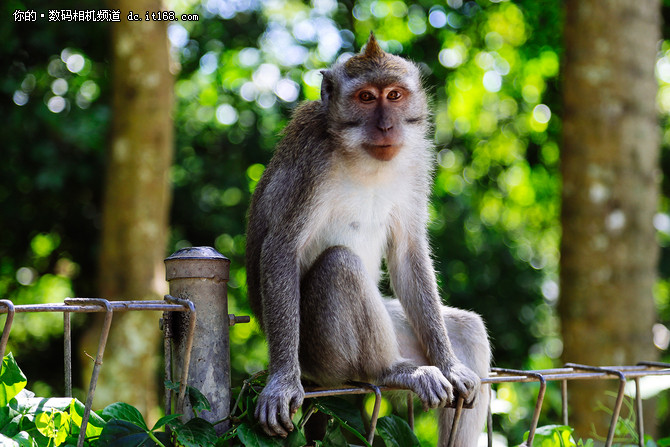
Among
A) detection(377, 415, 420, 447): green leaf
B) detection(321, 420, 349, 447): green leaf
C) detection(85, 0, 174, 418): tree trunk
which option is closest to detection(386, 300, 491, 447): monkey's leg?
detection(377, 415, 420, 447): green leaf

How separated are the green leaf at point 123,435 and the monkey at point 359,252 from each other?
69 cm

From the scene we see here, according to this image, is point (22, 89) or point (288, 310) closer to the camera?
point (288, 310)

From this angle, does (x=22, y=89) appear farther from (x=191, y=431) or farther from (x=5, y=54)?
(x=191, y=431)

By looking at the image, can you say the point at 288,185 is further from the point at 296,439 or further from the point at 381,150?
the point at 296,439

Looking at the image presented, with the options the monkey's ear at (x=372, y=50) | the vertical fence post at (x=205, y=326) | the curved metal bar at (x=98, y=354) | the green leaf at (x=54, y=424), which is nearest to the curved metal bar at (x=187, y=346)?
the vertical fence post at (x=205, y=326)

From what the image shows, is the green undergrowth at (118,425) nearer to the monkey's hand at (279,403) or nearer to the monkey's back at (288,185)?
the monkey's hand at (279,403)

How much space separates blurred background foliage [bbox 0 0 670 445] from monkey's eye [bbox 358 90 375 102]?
155 inches

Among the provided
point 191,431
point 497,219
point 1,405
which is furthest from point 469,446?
point 497,219

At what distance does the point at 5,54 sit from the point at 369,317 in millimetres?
7568

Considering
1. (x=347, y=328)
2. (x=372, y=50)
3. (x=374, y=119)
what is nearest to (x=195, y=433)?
(x=347, y=328)

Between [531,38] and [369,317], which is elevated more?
[531,38]

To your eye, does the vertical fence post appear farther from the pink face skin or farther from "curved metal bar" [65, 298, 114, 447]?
the pink face skin

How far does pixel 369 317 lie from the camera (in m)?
3.44

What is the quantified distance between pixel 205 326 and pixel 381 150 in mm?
1444
